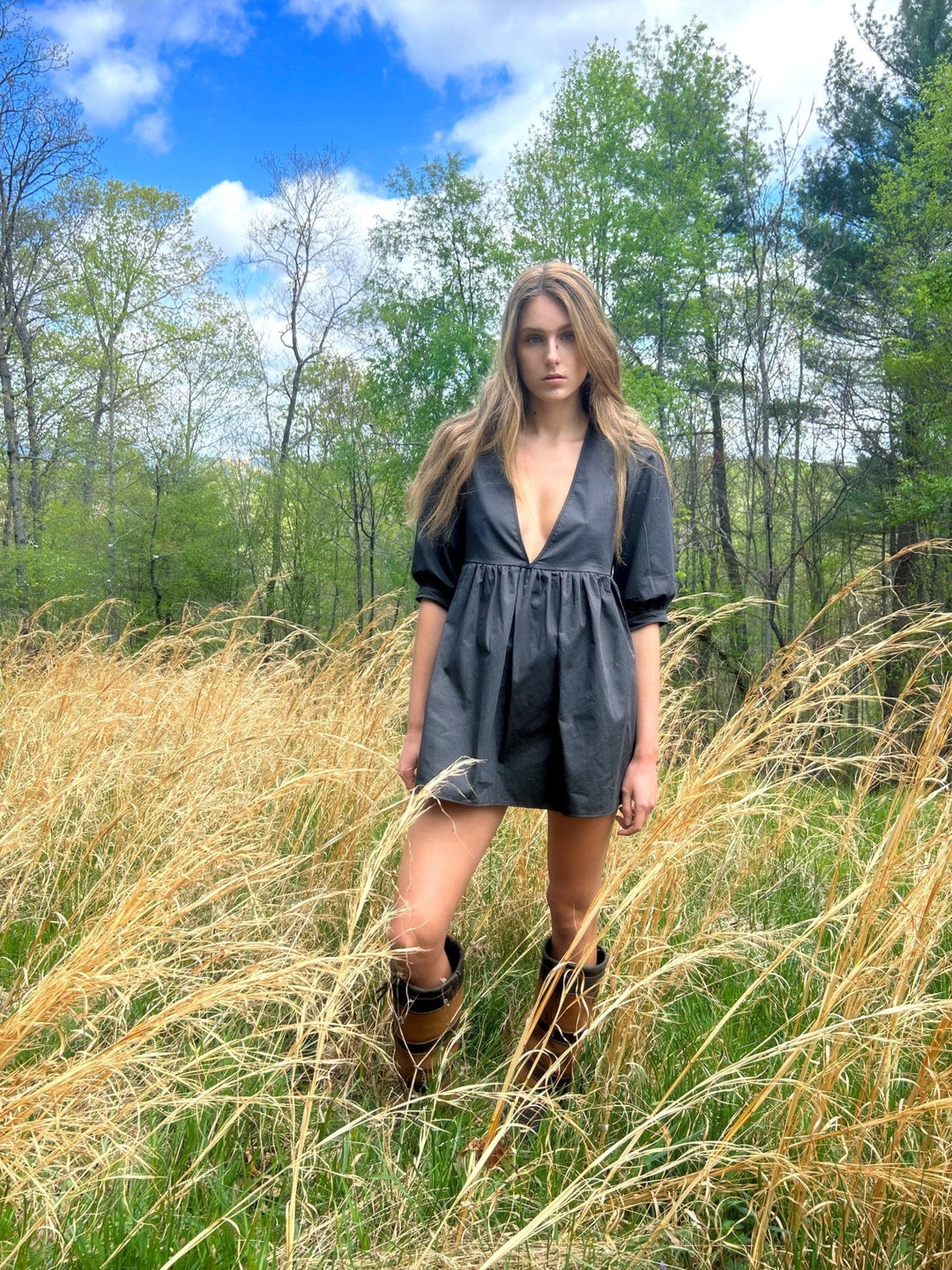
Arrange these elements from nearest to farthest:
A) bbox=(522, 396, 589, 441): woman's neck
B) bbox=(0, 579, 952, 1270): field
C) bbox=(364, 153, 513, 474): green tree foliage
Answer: bbox=(0, 579, 952, 1270): field, bbox=(522, 396, 589, 441): woman's neck, bbox=(364, 153, 513, 474): green tree foliage

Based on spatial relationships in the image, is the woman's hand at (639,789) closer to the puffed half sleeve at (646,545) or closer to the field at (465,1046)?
the field at (465,1046)

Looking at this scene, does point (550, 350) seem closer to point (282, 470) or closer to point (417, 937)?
point (417, 937)

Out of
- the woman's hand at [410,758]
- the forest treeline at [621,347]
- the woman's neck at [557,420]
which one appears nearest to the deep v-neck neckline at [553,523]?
the woman's neck at [557,420]

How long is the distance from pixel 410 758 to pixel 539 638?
15.9 inches

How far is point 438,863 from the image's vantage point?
164 centimetres

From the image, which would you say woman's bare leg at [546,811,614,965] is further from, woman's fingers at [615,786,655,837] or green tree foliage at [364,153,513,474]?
green tree foliage at [364,153,513,474]

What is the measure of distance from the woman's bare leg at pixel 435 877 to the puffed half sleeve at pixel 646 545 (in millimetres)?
569

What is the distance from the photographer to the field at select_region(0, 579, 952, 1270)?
44.8 inches

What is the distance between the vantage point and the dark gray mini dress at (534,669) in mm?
1692

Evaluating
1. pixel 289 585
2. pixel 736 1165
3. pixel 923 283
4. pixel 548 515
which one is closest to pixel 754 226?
pixel 923 283

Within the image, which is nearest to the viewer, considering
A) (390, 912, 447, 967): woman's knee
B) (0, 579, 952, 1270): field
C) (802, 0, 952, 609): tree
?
(0, 579, 952, 1270): field

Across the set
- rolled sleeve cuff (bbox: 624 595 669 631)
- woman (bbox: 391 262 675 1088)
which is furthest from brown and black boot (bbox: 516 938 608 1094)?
Result: rolled sleeve cuff (bbox: 624 595 669 631)

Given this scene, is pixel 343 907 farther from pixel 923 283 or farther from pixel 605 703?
pixel 923 283

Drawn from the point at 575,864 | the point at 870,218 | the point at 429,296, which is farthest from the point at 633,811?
the point at 429,296
